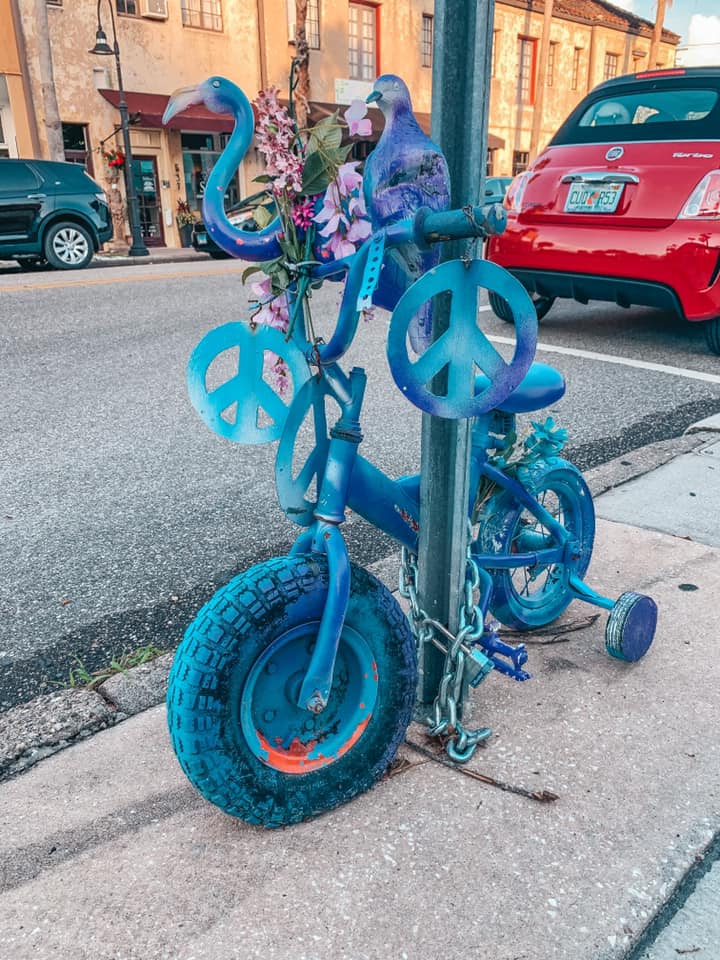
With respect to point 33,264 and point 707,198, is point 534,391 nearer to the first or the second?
point 707,198

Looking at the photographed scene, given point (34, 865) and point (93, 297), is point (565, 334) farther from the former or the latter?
point (34, 865)

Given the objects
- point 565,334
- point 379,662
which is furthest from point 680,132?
point 379,662

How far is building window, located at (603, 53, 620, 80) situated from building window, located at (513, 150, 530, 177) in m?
5.98

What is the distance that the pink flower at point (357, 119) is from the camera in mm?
1560

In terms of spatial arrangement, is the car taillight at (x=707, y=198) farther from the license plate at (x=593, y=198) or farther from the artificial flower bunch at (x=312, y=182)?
the artificial flower bunch at (x=312, y=182)

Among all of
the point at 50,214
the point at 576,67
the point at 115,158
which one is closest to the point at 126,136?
the point at 115,158

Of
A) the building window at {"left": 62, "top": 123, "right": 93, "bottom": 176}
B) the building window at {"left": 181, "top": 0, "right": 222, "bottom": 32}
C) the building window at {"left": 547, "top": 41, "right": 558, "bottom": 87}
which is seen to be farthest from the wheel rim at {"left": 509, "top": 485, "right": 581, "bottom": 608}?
the building window at {"left": 547, "top": 41, "right": 558, "bottom": 87}

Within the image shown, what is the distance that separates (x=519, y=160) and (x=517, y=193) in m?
28.0

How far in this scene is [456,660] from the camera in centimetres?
196

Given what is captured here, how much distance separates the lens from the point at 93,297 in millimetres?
9008

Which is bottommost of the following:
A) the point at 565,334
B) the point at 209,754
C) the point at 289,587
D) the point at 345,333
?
the point at 565,334

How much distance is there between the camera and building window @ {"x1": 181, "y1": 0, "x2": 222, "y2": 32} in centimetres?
2145

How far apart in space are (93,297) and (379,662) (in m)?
8.09

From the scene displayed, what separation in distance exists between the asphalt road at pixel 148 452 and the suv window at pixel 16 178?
5.59 metres
